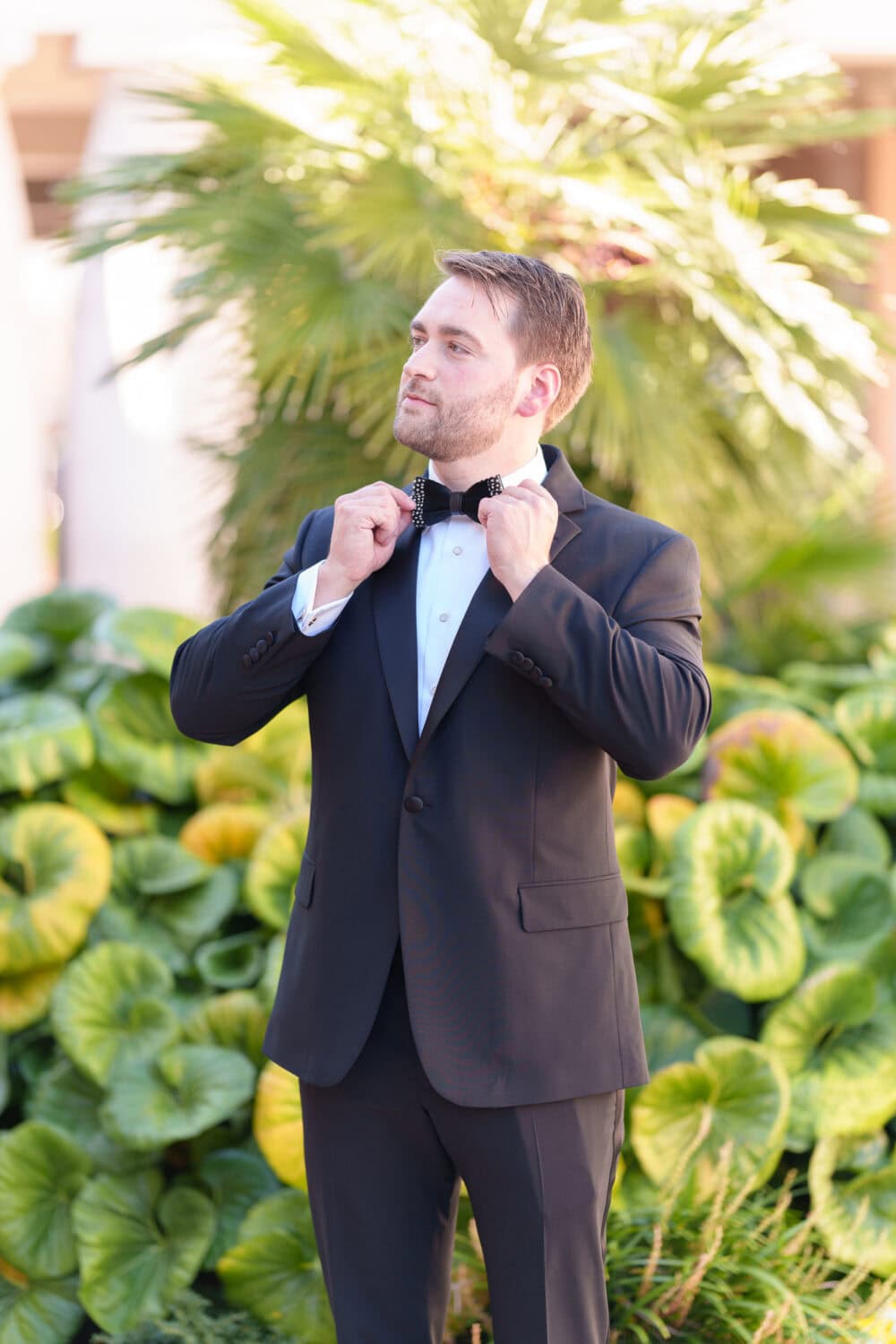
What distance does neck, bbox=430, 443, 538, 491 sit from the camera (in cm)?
186

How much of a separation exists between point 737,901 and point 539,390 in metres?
1.67

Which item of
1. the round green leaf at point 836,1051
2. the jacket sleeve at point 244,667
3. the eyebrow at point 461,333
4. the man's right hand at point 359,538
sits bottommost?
the round green leaf at point 836,1051

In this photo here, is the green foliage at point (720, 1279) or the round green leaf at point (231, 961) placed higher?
the round green leaf at point (231, 961)

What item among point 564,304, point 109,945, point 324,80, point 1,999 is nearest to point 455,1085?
point 564,304

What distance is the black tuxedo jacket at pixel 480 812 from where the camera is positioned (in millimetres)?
1740

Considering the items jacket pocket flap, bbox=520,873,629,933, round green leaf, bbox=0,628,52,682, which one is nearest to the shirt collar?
jacket pocket flap, bbox=520,873,629,933

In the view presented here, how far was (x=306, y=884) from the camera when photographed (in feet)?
6.26


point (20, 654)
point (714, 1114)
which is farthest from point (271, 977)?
point (20, 654)

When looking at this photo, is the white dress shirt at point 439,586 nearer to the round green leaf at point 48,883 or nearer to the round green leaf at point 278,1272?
the round green leaf at point 278,1272

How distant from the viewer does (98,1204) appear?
2.89 meters

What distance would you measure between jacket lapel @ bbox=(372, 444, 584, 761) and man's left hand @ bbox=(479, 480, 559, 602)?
113 mm

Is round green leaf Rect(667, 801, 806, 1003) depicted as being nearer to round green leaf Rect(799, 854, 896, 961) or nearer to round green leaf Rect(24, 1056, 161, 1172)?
round green leaf Rect(799, 854, 896, 961)

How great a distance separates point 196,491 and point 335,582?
3.83m

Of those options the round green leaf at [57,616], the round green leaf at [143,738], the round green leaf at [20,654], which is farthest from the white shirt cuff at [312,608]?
the round green leaf at [57,616]
